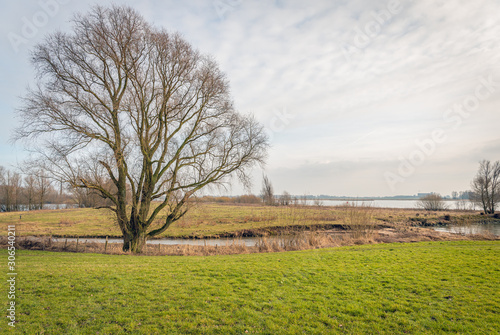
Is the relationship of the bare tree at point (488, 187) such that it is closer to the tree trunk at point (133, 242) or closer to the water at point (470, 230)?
the water at point (470, 230)

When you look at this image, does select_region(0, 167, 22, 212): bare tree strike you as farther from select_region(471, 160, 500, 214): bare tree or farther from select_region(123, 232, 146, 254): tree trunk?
select_region(471, 160, 500, 214): bare tree

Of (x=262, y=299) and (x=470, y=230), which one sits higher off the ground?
(x=262, y=299)

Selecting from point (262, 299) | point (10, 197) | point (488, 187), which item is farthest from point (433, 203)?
point (10, 197)

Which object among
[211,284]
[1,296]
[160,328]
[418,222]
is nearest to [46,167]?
[1,296]

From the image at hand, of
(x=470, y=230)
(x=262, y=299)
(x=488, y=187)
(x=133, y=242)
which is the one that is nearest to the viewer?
(x=262, y=299)

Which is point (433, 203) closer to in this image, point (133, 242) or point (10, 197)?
point (133, 242)

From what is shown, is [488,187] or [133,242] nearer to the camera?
[133,242]

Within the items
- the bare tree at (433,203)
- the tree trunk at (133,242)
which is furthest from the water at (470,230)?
the tree trunk at (133,242)

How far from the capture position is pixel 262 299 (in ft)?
23.1

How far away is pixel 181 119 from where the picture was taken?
1802 centimetres

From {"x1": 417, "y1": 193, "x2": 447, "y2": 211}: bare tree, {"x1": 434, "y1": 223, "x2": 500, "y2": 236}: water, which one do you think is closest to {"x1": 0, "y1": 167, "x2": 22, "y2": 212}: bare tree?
{"x1": 434, "y1": 223, "x2": 500, "y2": 236}: water

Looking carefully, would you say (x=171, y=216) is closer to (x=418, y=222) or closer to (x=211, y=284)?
(x=211, y=284)

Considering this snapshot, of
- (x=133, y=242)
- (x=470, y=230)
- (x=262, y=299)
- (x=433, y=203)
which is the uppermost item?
(x=433, y=203)

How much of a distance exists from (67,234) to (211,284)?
2801 centimetres
